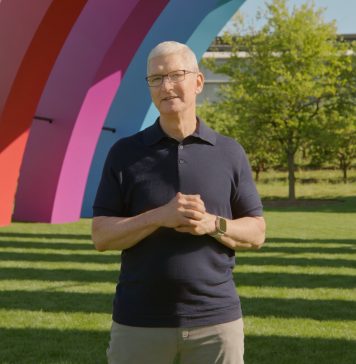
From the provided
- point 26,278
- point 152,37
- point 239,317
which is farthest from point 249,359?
point 152,37

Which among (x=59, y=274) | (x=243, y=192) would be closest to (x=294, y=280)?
(x=59, y=274)

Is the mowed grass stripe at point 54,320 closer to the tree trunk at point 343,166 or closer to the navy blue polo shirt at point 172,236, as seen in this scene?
the navy blue polo shirt at point 172,236

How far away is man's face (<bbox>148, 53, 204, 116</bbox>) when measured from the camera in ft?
8.75

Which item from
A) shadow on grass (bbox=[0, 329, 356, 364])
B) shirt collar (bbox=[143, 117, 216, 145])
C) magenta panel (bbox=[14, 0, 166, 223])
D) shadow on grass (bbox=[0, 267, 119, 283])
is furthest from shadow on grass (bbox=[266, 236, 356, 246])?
shirt collar (bbox=[143, 117, 216, 145])

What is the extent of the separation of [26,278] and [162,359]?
23.0 feet

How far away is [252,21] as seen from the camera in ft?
107

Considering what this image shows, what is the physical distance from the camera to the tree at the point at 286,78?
3075 centimetres

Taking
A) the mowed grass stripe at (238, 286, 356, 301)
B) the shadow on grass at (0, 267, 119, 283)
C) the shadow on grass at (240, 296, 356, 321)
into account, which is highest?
the shadow on grass at (0, 267, 119, 283)

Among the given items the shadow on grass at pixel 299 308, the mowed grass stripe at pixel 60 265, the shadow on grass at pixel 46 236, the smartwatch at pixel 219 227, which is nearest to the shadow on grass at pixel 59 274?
the mowed grass stripe at pixel 60 265

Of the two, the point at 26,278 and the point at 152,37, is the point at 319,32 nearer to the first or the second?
the point at 152,37

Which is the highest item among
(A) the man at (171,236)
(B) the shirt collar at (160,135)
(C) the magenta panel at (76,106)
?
(C) the magenta panel at (76,106)

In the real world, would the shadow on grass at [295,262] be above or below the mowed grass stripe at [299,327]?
above

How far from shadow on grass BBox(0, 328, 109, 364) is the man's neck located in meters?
3.30

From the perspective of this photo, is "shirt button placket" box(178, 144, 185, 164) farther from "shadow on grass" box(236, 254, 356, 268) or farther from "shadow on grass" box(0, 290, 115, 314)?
"shadow on grass" box(236, 254, 356, 268)
